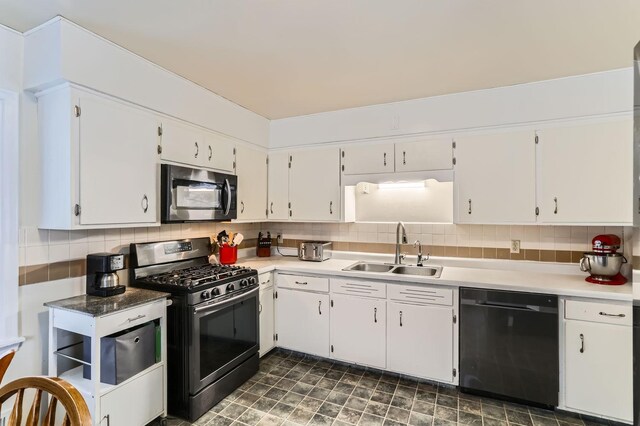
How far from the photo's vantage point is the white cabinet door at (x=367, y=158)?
314cm

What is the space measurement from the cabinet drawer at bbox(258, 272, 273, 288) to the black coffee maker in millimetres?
1159

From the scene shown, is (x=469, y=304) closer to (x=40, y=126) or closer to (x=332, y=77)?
(x=332, y=77)

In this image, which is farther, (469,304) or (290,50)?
(469,304)

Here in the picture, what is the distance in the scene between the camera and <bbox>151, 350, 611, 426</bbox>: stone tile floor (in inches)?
87.7

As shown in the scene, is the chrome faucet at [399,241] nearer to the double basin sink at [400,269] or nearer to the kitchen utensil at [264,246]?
the double basin sink at [400,269]

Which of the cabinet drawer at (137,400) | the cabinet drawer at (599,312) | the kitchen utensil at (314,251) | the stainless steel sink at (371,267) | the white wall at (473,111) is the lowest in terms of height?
the cabinet drawer at (137,400)

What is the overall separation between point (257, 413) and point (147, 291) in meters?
1.14

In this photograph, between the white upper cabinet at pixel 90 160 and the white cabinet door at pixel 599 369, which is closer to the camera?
the white upper cabinet at pixel 90 160

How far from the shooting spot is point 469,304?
2.50 metres

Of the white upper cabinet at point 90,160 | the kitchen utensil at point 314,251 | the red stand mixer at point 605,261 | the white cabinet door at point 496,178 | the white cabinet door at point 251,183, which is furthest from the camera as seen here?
the kitchen utensil at point 314,251

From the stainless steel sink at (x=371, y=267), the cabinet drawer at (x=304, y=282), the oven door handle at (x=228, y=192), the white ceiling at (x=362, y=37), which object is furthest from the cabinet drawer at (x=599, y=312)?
the oven door handle at (x=228, y=192)

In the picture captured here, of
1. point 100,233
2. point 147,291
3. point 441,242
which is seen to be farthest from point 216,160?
point 441,242

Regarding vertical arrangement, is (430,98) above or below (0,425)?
above

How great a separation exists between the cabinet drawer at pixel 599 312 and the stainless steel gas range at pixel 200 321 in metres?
2.36
